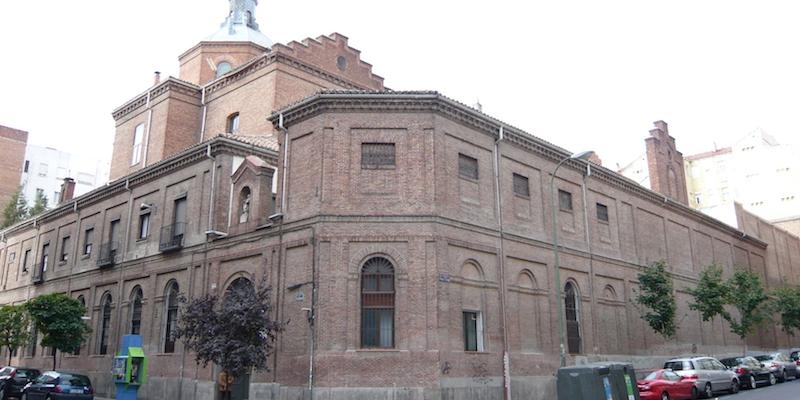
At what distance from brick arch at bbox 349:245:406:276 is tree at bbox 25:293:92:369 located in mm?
17041

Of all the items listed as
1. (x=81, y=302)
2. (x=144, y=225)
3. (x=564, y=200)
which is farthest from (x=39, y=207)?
(x=564, y=200)

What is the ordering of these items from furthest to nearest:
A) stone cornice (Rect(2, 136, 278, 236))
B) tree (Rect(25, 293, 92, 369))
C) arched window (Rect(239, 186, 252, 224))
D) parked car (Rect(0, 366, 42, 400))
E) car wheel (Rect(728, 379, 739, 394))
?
tree (Rect(25, 293, 92, 369)), parked car (Rect(0, 366, 42, 400)), stone cornice (Rect(2, 136, 278, 236)), car wheel (Rect(728, 379, 739, 394)), arched window (Rect(239, 186, 252, 224))

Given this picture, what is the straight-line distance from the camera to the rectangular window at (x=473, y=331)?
22422mm

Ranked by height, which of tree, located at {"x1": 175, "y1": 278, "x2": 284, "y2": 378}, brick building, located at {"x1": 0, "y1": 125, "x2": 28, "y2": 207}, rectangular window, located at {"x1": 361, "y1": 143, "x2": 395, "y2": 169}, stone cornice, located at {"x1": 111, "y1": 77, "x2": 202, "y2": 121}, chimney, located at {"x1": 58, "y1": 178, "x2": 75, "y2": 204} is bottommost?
tree, located at {"x1": 175, "y1": 278, "x2": 284, "y2": 378}

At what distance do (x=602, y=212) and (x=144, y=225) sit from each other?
22052mm

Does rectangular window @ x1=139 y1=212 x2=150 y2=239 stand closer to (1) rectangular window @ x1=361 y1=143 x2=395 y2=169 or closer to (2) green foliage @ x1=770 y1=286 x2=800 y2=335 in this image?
(1) rectangular window @ x1=361 y1=143 x2=395 y2=169

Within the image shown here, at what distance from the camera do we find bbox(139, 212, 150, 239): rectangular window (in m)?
31.2

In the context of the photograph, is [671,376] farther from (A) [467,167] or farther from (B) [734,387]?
(A) [467,167]

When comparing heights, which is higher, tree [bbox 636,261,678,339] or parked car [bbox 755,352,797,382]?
tree [bbox 636,261,678,339]

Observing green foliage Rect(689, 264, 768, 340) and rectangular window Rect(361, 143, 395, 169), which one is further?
green foliage Rect(689, 264, 768, 340)

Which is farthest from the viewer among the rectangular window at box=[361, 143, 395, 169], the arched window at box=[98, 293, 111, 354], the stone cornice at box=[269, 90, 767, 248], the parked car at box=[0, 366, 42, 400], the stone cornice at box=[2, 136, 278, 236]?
the arched window at box=[98, 293, 111, 354]

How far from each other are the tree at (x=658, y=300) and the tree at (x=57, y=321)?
26.7m

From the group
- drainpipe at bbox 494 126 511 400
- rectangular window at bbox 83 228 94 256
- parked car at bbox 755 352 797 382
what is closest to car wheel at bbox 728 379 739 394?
parked car at bbox 755 352 797 382

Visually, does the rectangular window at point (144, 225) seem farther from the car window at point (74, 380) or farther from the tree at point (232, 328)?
the tree at point (232, 328)
